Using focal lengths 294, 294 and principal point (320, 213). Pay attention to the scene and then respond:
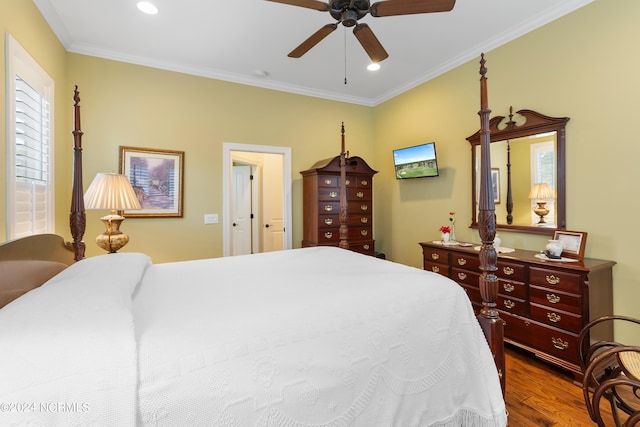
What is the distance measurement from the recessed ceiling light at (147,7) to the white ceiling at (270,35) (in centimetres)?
4

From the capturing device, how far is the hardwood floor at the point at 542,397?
1.79 m

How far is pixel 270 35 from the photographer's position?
9.48ft

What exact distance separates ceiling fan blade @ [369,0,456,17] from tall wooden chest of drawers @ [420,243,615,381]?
1.98 meters

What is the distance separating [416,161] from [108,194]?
3.39 meters

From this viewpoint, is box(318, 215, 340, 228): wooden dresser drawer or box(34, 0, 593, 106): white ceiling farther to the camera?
box(318, 215, 340, 228): wooden dresser drawer

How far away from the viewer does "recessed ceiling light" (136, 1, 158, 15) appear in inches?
94.8

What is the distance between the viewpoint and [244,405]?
0.88 metres

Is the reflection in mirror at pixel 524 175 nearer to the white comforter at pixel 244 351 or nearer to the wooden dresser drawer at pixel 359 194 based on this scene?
the wooden dresser drawer at pixel 359 194

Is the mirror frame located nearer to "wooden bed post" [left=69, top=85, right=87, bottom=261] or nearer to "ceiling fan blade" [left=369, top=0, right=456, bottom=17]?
"ceiling fan blade" [left=369, top=0, right=456, bottom=17]

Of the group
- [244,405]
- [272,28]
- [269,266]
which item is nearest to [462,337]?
[244,405]

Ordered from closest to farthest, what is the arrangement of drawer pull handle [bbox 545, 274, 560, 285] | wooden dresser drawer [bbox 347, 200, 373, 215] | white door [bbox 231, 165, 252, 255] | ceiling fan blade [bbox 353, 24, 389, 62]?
ceiling fan blade [bbox 353, 24, 389, 62] < drawer pull handle [bbox 545, 274, 560, 285] < wooden dresser drawer [bbox 347, 200, 373, 215] < white door [bbox 231, 165, 252, 255]

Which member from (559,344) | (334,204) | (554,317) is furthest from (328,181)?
(559,344)

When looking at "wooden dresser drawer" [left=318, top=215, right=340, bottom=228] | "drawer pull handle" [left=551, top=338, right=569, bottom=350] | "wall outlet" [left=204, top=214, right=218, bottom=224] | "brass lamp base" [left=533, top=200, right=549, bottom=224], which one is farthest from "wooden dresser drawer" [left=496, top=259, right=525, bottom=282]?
Answer: "wall outlet" [left=204, top=214, right=218, bottom=224]

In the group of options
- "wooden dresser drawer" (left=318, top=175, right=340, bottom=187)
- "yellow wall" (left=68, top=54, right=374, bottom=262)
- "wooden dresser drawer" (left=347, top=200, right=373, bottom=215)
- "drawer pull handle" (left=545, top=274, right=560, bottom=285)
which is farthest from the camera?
"wooden dresser drawer" (left=347, top=200, right=373, bottom=215)
